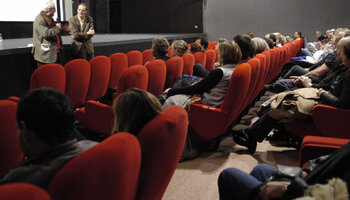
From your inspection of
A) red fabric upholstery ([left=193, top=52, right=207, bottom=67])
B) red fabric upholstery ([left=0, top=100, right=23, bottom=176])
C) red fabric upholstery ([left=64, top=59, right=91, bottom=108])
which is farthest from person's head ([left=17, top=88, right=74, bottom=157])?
red fabric upholstery ([left=193, top=52, right=207, bottom=67])

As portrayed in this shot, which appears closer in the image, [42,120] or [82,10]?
[42,120]

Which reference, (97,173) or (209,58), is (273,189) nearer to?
(97,173)

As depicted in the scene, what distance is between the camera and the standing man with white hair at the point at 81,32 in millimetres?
4473

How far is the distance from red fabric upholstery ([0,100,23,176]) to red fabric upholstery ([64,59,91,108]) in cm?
130

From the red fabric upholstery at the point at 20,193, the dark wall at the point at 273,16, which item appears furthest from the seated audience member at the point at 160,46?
the dark wall at the point at 273,16

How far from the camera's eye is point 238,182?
1.39 metres

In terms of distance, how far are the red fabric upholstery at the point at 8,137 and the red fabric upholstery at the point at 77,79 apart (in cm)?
130

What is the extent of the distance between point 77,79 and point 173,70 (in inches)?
34.2

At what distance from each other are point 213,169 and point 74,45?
9.79 feet

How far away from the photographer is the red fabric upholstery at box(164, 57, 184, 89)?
2975 mm

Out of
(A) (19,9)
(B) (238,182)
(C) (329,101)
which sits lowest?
(B) (238,182)

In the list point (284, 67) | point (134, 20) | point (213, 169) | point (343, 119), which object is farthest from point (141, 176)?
point (134, 20)

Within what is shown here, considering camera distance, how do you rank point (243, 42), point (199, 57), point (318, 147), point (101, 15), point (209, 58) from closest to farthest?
1. point (318, 147)
2. point (243, 42)
3. point (199, 57)
4. point (209, 58)
5. point (101, 15)

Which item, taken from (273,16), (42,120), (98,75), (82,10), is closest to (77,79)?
(98,75)
